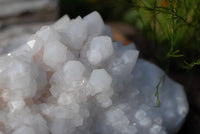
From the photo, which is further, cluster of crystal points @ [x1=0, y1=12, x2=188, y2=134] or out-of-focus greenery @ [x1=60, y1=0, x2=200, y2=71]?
out-of-focus greenery @ [x1=60, y1=0, x2=200, y2=71]

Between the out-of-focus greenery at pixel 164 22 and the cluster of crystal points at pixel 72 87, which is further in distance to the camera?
the out-of-focus greenery at pixel 164 22

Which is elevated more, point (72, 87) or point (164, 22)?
point (72, 87)

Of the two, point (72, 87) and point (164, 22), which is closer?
point (72, 87)

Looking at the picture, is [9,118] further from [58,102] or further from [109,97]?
[109,97]
